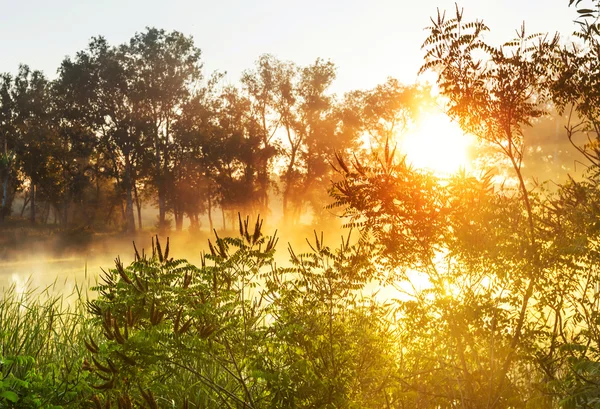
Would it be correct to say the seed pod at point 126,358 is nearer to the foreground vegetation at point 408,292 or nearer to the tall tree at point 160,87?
the foreground vegetation at point 408,292

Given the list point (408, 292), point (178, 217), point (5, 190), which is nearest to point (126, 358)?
point (408, 292)

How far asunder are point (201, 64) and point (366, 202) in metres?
52.1

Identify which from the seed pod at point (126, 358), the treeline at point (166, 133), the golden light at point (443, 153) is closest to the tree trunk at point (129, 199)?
the treeline at point (166, 133)

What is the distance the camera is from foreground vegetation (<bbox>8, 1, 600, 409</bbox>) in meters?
4.52

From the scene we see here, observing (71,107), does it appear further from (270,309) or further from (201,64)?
(270,309)

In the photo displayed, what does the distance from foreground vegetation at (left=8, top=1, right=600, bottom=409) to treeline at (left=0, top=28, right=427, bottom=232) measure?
4659 cm

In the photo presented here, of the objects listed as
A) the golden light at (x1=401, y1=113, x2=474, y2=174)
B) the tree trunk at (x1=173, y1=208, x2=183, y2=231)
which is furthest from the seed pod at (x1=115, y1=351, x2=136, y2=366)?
the tree trunk at (x1=173, y1=208, x2=183, y2=231)

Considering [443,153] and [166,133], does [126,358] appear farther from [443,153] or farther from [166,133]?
[166,133]

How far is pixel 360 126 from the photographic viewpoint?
58656 mm

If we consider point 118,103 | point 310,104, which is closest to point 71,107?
point 118,103

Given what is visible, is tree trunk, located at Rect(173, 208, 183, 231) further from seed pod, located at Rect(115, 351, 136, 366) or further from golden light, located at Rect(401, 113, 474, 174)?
seed pod, located at Rect(115, 351, 136, 366)

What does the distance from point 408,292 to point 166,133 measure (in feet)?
162

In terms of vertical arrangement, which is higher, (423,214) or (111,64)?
(111,64)

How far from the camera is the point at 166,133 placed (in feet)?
174
